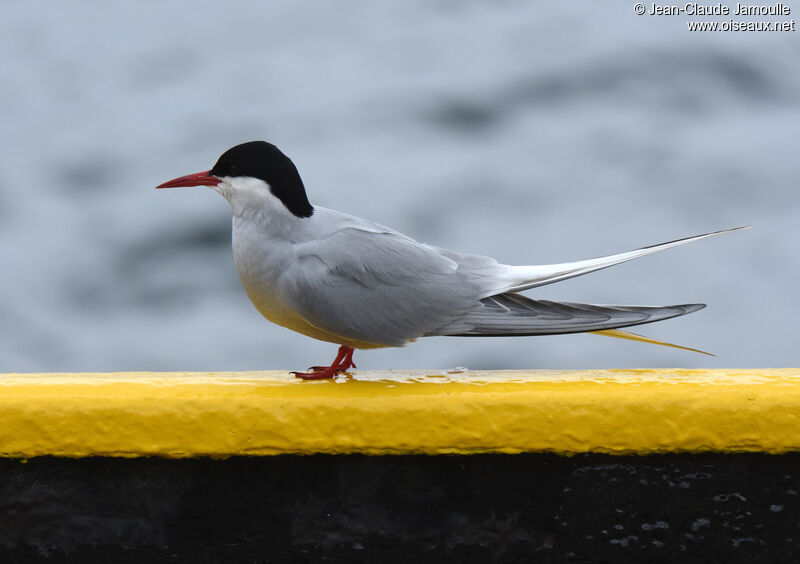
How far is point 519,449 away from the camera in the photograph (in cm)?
217

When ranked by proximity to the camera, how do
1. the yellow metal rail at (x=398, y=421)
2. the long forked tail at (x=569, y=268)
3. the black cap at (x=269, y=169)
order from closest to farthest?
the yellow metal rail at (x=398, y=421)
the long forked tail at (x=569, y=268)
the black cap at (x=269, y=169)

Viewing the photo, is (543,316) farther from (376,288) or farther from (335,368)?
(335,368)

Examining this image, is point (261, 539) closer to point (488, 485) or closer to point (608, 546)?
point (488, 485)

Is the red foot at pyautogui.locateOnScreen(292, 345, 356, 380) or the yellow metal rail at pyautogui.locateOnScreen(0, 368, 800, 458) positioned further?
the red foot at pyautogui.locateOnScreen(292, 345, 356, 380)

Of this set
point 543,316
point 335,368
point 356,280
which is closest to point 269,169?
point 356,280

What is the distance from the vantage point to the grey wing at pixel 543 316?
2.46 m

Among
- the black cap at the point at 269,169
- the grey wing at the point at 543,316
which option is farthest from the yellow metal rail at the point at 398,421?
the black cap at the point at 269,169

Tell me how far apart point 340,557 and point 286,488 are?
19cm

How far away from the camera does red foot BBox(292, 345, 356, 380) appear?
2.49 m

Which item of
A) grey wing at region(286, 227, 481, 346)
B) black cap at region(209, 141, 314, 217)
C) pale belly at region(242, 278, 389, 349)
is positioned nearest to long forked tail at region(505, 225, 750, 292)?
grey wing at region(286, 227, 481, 346)

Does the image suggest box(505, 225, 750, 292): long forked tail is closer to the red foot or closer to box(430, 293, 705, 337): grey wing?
box(430, 293, 705, 337): grey wing

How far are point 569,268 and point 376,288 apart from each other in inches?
18.4

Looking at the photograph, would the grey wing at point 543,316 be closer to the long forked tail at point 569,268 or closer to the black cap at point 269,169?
the long forked tail at point 569,268

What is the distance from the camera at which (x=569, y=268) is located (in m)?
2.50
